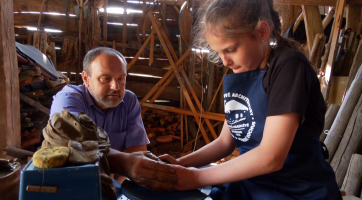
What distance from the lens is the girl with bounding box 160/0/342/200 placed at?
1035 millimetres

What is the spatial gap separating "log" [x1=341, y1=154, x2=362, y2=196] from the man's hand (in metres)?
2.46

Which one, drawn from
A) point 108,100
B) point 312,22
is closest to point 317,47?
point 312,22

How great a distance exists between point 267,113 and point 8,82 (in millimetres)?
2992

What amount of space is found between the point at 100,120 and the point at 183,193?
1.33 metres

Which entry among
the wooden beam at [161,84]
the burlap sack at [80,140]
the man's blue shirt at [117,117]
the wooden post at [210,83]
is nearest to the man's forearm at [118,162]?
the burlap sack at [80,140]

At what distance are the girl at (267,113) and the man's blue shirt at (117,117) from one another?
4.05 ft

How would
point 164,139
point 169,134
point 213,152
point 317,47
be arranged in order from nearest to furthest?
point 213,152
point 317,47
point 164,139
point 169,134

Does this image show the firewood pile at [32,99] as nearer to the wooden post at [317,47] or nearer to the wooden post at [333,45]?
the wooden post at [317,47]

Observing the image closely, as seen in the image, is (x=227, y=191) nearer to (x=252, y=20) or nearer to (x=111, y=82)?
(x=252, y=20)

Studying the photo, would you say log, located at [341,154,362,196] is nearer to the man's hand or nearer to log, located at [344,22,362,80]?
log, located at [344,22,362,80]

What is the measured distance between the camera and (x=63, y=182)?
79cm

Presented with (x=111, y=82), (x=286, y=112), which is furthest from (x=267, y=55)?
(x=111, y=82)

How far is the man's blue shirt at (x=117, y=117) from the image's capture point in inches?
83.8

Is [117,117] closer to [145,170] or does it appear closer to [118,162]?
[118,162]
